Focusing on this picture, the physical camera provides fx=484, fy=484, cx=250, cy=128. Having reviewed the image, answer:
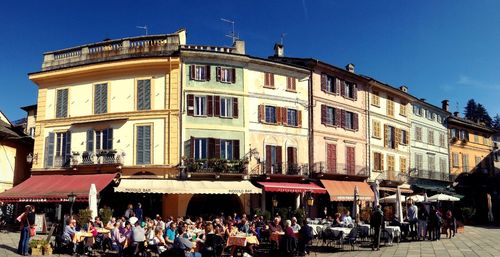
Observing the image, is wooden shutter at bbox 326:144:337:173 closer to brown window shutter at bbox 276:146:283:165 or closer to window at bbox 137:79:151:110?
brown window shutter at bbox 276:146:283:165

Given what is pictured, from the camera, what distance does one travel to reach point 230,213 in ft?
95.8

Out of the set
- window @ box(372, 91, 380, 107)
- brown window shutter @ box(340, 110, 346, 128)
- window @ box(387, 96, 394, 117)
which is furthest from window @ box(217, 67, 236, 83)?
window @ box(387, 96, 394, 117)

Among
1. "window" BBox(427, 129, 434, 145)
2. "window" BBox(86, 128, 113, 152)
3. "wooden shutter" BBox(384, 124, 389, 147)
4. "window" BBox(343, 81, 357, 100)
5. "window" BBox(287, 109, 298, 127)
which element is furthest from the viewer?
"window" BBox(427, 129, 434, 145)

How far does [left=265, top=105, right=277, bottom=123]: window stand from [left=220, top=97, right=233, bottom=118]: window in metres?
2.64

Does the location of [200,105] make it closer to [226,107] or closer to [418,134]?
[226,107]

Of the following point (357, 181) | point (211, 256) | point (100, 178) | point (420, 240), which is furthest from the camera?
point (357, 181)

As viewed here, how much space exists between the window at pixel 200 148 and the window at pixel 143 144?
2.58m

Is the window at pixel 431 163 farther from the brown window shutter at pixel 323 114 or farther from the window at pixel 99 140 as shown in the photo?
the window at pixel 99 140

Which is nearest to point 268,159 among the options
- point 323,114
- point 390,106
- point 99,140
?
point 323,114

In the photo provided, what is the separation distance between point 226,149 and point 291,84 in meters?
6.66

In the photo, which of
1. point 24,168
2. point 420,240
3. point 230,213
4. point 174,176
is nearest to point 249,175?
point 230,213

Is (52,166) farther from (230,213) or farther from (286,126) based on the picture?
(286,126)

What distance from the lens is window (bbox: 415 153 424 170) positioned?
43406 millimetres

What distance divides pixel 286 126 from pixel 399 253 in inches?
588
